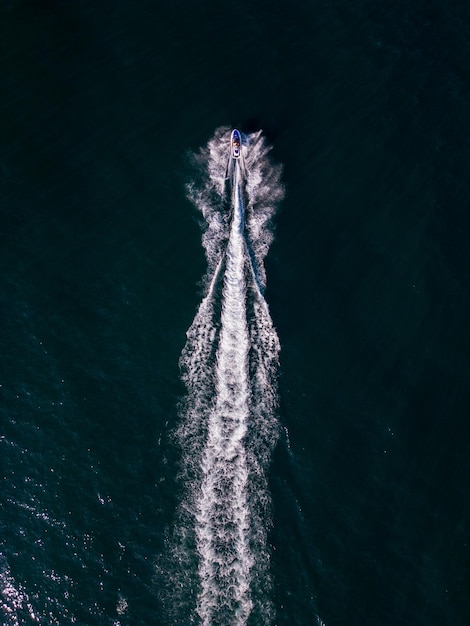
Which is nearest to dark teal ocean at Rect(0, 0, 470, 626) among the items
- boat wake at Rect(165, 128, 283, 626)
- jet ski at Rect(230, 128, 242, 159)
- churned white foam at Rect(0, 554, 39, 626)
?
churned white foam at Rect(0, 554, 39, 626)

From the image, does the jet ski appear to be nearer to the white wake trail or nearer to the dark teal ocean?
the dark teal ocean

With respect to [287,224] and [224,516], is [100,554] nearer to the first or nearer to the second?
[224,516]

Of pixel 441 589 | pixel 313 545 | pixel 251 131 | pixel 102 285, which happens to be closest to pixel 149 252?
pixel 102 285

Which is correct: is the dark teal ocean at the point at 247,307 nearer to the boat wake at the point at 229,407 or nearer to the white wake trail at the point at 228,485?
the boat wake at the point at 229,407

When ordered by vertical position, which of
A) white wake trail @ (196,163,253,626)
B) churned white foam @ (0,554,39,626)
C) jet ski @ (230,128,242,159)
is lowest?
churned white foam @ (0,554,39,626)

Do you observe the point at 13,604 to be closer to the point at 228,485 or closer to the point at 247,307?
the point at 228,485

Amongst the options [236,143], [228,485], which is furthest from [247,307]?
[236,143]
